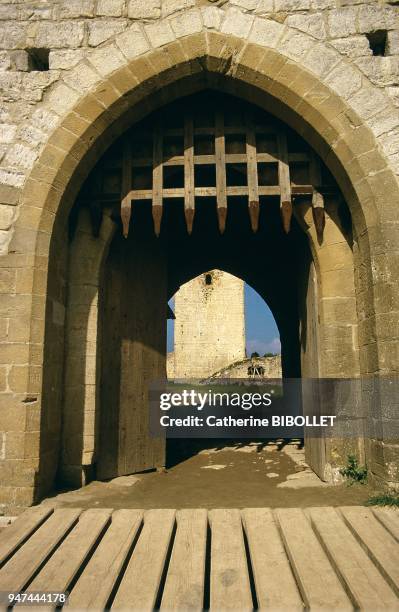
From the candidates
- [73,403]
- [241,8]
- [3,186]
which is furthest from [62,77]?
[73,403]

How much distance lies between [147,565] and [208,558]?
391 millimetres

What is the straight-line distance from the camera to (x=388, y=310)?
2.94 metres

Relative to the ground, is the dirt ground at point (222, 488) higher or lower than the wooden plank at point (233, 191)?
lower

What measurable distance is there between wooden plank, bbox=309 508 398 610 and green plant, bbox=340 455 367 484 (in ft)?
3.24

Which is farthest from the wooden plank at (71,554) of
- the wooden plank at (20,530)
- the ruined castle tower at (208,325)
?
the ruined castle tower at (208,325)

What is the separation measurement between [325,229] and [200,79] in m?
1.62

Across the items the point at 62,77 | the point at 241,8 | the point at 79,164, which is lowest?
the point at 79,164

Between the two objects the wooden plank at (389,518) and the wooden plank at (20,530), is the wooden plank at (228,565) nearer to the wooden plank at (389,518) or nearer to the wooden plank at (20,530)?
the wooden plank at (389,518)

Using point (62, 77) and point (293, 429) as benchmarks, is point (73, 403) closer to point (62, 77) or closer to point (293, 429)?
point (62, 77)

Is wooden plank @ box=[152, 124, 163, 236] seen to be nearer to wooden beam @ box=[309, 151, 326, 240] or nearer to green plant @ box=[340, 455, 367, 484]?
wooden beam @ box=[309, 151, 326, 240]

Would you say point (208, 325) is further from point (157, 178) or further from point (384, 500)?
point (384, 500)

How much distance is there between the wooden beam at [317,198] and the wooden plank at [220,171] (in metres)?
0.75

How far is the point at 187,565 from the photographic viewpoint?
181cm

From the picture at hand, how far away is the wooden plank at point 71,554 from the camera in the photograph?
5.57 ft
